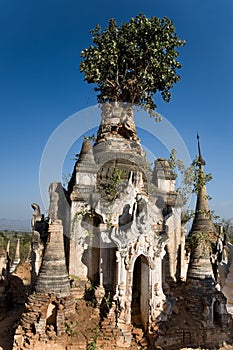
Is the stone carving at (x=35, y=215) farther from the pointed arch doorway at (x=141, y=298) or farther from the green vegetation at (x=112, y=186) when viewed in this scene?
the pointed arch doorway at (x=141, y=298)

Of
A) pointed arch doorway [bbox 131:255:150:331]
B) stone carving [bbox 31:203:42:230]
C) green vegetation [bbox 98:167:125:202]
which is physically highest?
green vegetation [bbox 98:167:125:202]

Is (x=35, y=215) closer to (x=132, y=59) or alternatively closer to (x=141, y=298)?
(x=141, y=298)

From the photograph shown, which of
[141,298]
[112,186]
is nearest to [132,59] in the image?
[112,186]

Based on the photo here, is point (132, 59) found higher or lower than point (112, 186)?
higher

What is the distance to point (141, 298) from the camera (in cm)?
1188

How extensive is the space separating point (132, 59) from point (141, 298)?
13763mm

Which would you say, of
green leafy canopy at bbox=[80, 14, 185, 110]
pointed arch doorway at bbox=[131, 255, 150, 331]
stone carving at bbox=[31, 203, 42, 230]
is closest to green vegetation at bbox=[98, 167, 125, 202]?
pointed arch doorway at bbox=[131, 255, 150, 331]

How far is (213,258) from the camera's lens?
15945mm

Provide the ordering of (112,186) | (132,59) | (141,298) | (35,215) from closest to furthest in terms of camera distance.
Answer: (141,298) < (112,186) < (35,215) < (132,59)

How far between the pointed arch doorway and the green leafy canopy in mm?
9980

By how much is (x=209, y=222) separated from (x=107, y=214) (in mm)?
8433

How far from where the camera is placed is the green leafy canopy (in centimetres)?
1823

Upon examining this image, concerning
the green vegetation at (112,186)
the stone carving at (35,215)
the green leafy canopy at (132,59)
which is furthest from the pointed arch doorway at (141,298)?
the green leafy canopy at (132,59)

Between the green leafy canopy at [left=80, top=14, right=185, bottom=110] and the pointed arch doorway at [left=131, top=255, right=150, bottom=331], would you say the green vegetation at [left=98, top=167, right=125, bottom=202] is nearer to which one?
the pointed arch doorway at [left=131, top=255, right=150, bottom=331]
